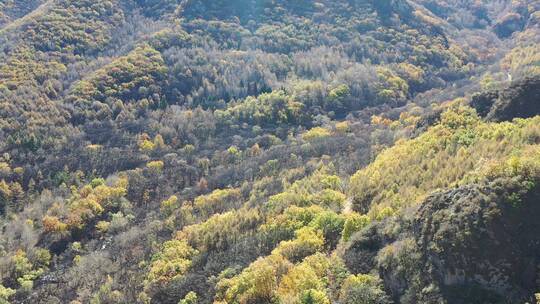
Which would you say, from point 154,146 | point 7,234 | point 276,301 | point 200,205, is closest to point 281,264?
point 276,301

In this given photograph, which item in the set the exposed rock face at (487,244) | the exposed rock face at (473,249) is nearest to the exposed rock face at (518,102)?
the exposed rock face at (473,249)

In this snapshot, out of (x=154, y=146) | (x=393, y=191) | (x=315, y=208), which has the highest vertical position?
(x=393, y=191)

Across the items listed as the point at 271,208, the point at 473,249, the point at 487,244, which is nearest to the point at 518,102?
the point at 271,208

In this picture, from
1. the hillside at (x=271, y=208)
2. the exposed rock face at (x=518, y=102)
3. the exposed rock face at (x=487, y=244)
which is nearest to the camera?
the exposed rock face at (x=487, y=244)

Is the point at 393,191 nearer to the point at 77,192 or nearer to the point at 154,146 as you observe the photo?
the point at 77,192

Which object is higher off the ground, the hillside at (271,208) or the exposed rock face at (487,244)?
the exposed rock face at (487,244)

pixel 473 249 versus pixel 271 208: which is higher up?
pixel 473 249

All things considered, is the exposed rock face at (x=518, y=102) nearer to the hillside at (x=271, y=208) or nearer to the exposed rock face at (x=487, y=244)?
the hillside at (x=271, y=208)

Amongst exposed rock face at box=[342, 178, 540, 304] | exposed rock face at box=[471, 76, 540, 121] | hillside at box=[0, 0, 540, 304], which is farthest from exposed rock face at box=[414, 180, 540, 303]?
exposed rock face at box=[471, 76, 540, 121]

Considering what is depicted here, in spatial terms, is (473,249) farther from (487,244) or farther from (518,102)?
(518,102)
